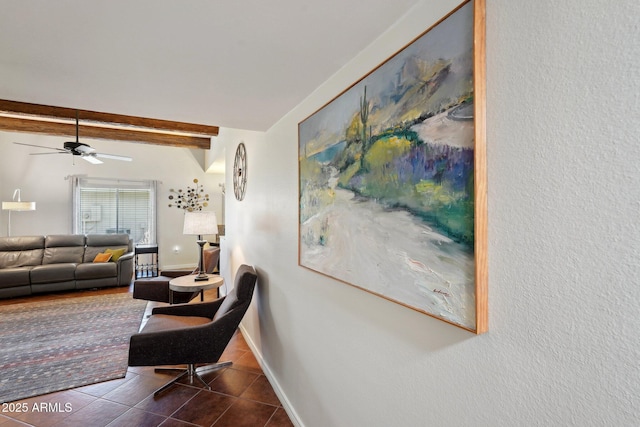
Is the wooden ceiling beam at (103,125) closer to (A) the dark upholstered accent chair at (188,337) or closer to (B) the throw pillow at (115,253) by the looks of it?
(B) the throw pillow at (115,253)

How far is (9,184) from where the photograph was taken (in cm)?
596

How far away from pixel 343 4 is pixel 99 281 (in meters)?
6.02

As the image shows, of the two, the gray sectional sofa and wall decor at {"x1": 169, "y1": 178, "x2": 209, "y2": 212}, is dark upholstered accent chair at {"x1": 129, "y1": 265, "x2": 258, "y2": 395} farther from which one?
wall decor at {"x1": 169, "y1": 178, "x2": 209, "y2": 212}

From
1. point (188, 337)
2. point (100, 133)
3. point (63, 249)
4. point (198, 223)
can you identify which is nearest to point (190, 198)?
point (100, 133)

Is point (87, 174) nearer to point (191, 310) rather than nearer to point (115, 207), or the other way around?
point (115, 207)

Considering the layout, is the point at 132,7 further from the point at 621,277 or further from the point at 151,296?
the point at 151,296

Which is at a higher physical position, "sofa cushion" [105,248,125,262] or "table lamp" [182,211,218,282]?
"table lamp" [182,211,218,282]

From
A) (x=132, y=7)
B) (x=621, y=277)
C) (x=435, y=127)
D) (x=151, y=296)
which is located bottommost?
(x=151, y=296)

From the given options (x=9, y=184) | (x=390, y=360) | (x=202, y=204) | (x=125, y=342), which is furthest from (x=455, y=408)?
(x=9, y=184)

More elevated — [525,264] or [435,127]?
[435,127]

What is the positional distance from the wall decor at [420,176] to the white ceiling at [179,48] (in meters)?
0.25

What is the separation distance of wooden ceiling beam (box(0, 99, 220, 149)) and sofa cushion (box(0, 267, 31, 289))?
7.39ft

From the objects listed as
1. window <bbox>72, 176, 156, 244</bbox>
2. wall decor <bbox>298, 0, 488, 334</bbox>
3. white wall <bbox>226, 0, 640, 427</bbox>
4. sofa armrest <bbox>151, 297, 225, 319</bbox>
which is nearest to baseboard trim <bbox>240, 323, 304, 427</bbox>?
sofa armrest <bbox>151, 297, 225, 319</bbox>

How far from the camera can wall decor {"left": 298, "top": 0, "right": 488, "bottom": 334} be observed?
79 cm
